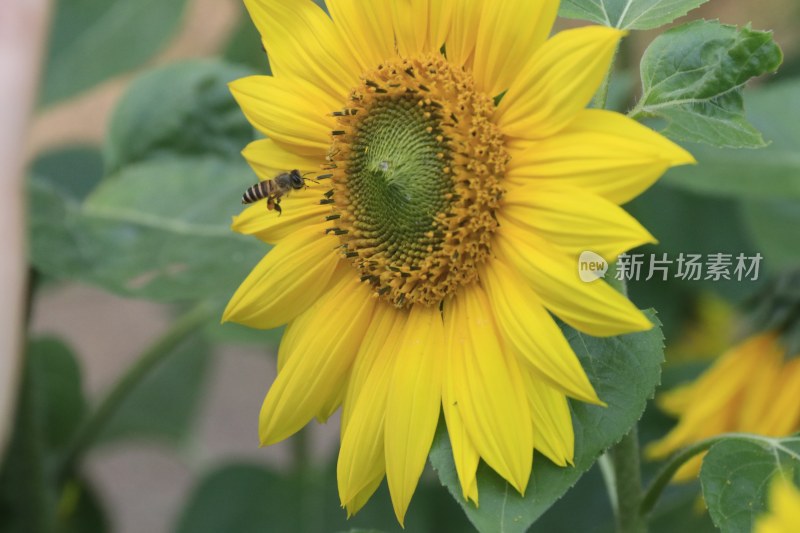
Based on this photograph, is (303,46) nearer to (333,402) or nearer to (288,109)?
(288,109)

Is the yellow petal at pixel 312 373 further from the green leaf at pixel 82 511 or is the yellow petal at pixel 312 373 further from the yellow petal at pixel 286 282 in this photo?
the green leaf at pixel 82 511

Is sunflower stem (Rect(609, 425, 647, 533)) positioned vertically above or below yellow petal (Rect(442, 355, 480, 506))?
below

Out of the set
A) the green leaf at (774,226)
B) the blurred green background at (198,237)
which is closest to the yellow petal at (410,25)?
the blurred green background at (198,237)

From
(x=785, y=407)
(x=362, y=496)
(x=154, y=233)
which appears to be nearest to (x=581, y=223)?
(x=362, y=496)

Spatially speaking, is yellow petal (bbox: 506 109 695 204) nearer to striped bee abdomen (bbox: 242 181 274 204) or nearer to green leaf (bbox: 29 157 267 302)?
striped bee abdomen (bbox: 242 181 274 204)

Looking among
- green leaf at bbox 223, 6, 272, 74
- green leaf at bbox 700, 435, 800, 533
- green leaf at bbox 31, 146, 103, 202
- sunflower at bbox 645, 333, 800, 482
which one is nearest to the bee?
green leaf at bbox 700, 435, 800, 533
